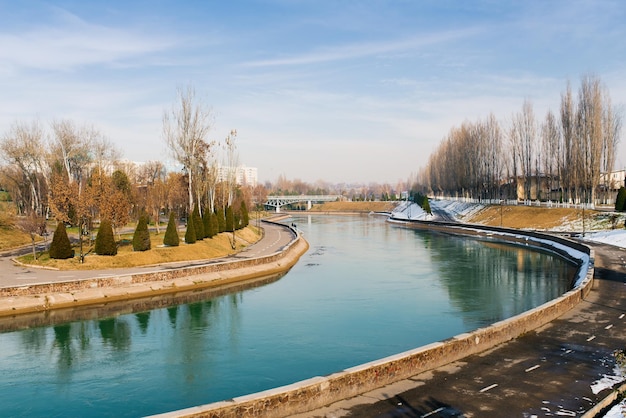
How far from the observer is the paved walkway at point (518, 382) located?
14203 millimetres

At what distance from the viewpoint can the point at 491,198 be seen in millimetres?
99750

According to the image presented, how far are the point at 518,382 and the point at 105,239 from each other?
3151 cm

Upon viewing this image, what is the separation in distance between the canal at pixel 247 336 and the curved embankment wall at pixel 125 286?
6.67ft

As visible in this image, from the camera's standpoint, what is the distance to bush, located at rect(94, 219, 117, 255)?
127 ft

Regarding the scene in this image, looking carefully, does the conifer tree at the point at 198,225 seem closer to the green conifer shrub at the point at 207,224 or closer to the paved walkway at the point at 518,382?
the green conifer shrub at the point at 207,224

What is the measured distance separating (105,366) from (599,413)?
18.0 metres

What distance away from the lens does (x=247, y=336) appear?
25844 millimetres

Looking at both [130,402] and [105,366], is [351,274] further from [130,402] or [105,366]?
[130,402]

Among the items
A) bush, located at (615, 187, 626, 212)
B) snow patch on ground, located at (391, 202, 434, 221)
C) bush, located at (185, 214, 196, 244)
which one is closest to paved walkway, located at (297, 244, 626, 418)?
bush, located at (185, 214, 196, 244)

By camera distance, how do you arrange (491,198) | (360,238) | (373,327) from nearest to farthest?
(373,327) < (360,238) < (491,198)

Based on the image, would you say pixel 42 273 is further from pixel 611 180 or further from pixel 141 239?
pixel 611 180

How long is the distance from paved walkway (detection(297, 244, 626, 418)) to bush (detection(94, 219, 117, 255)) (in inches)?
1147

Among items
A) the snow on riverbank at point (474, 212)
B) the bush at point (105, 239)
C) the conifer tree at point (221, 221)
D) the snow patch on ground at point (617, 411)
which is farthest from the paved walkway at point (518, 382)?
the conifer tree at point (221, 221)

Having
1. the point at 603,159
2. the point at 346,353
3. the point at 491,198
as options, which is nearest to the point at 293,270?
the point at 346,353
